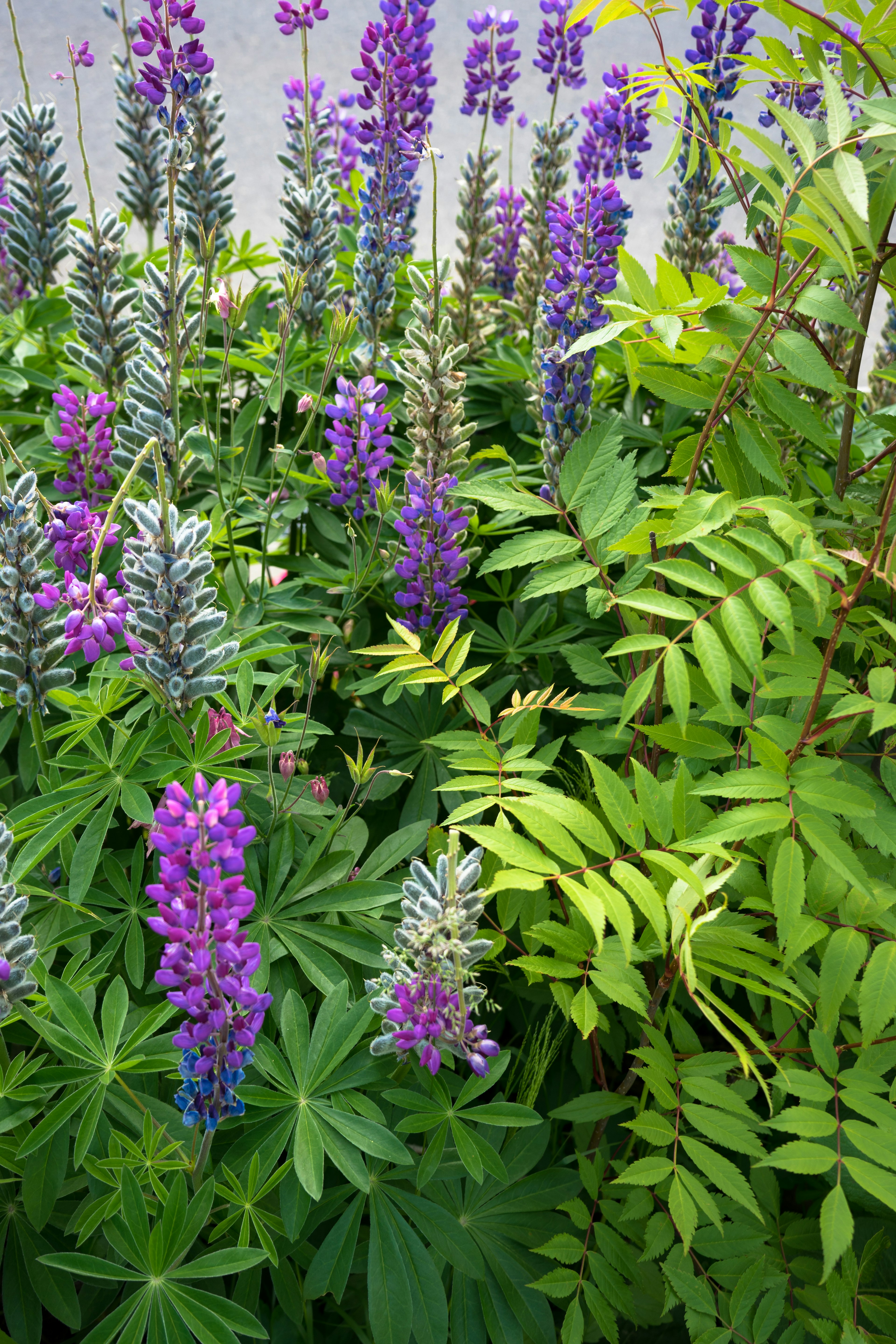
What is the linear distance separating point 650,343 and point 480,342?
48.4 inches

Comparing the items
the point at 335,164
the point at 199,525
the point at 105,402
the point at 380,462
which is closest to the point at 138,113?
the point at 335,164

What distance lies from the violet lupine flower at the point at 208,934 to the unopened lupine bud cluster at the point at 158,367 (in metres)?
0.80

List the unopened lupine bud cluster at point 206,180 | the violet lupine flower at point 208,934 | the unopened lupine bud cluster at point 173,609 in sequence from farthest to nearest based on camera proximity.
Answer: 1. the unopened lupine bud cluster at point 206,180
2. the unopened lupine bud cluster at point 173,609
3. the violet lupine flower at point 208,934

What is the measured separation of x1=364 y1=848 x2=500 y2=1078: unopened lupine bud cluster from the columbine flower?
1.64 m

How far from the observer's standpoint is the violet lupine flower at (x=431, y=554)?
2.01m

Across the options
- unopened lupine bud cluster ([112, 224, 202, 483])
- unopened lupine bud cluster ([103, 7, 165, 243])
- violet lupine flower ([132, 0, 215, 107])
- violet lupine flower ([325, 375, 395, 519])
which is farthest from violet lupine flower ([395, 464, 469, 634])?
unopened lupine bud cluster ([103, 7, 165, 243])

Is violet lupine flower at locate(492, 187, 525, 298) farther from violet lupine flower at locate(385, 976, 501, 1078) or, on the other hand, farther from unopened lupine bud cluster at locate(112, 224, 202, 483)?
violet lupine flower at locate(385, 976, 501, 1078)

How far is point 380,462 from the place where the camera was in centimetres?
223

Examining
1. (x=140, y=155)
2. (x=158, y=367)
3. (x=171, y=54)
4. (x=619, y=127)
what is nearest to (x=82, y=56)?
(x=171, y=54)

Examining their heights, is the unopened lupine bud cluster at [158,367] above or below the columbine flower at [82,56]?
below

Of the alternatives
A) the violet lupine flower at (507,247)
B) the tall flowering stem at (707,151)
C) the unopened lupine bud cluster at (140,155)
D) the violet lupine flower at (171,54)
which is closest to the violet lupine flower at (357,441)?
the violet lupine flower at (171,54)

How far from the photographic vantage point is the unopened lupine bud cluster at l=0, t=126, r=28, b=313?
118 inches

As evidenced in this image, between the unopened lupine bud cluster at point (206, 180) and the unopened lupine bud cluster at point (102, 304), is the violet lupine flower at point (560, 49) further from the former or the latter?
the unopened lupine bud cluster at point (102, 304)

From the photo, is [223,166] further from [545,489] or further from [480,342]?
[545,489]
